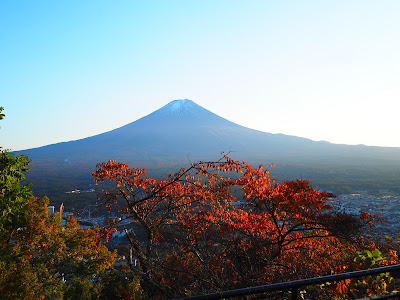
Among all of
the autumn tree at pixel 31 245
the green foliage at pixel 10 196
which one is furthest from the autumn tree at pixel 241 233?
the green foliage at pixel 10 196

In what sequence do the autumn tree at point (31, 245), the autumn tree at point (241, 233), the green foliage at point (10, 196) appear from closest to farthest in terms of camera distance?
the autumn tree at point (241, 233) → the autumn tree at point (31, 245) → the green foliage at point (10, 196)

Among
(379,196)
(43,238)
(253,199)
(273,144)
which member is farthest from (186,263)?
(273,144)

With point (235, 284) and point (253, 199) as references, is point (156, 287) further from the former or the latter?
point (253, 199)

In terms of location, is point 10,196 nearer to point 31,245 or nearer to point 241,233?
point 31,245

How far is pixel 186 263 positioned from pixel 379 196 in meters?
57.3

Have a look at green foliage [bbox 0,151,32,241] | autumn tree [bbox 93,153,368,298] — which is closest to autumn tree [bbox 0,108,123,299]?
green foliage [bbox 0,151,32,241]

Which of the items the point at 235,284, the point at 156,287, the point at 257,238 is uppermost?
the point at 257,238

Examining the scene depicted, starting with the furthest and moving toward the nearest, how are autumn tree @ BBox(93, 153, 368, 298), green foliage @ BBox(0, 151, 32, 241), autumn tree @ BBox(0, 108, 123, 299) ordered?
1. green foliage @ BBox(0, 151, 32, 241)
2. autumn tree @ BBox(0, 108, 123, 299)
3. autumn tree @ BBox(93, 153, 368, 298)

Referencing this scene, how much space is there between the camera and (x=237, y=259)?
7.38m

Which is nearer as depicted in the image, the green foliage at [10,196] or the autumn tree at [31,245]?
the autumn tree at [31,245]

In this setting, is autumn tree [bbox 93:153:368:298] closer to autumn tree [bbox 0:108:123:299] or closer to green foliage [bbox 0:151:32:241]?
autumn tree [bbox 0:108:123:299]

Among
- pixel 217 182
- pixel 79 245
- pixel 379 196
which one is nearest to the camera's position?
pixel 217 182

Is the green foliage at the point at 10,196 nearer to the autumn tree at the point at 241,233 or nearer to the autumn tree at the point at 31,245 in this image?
the autumn tree at the point at 31,245

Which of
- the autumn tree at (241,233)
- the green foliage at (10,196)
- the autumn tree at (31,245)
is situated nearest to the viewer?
the autumn tree at (241,233)
